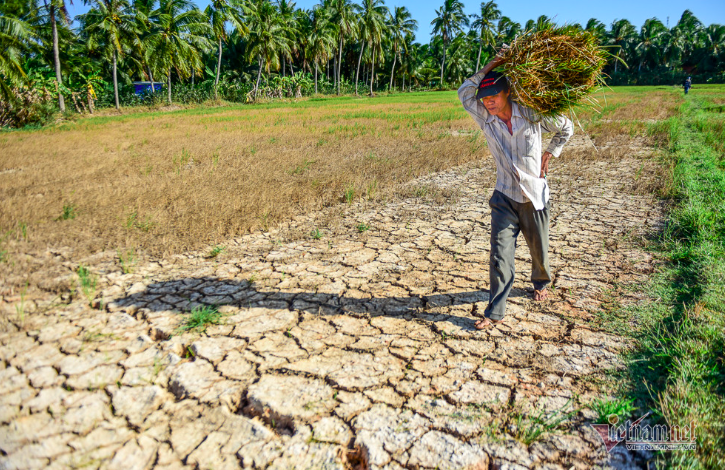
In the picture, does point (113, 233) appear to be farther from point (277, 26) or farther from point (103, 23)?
point (277, 26)

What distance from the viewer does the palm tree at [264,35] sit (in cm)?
3253

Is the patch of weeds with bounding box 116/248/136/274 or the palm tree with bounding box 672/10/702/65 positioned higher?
the palm tree with bounding box 672/10/702/65

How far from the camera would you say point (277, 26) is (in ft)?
110

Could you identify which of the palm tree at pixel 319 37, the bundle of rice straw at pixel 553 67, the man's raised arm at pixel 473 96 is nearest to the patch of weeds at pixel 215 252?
the man's raised arm at pixel 473 96

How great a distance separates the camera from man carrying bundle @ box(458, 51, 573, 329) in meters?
2.84

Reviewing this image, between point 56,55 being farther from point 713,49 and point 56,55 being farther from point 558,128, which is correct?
point 713,49

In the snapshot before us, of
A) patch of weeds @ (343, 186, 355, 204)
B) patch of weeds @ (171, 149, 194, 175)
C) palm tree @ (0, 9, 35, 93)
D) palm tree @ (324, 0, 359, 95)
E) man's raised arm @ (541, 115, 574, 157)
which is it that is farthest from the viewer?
palm tree @ (324, 0, 359, 95)

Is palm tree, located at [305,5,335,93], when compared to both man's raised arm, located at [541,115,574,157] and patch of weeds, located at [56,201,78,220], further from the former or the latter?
man's raised arm, located at [541,115,574,157]

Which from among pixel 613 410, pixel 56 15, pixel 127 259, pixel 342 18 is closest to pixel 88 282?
pixel 127 259

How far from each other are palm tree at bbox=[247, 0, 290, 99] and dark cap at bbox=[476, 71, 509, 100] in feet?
106

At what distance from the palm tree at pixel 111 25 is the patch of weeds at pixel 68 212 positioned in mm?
22395

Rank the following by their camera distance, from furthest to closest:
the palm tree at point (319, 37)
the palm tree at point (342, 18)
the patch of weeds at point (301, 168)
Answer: the palm tree at point (342, 18), the palm tree at point (319, 37), the patch of weeds at point (301, 168)

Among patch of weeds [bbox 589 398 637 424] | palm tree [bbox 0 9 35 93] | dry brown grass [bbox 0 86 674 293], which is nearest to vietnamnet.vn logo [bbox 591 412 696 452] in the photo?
patch of weeds [bbox 589 398 637 424]

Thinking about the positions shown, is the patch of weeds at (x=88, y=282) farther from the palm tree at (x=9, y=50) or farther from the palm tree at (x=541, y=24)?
the palm tree at (x=9, y=50)
